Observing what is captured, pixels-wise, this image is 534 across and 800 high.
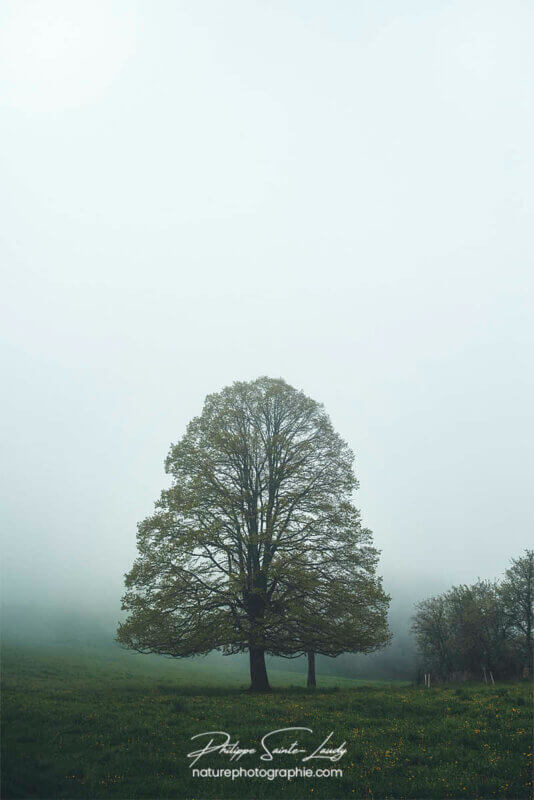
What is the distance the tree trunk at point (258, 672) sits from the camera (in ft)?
61.3

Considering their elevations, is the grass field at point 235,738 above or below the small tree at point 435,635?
above

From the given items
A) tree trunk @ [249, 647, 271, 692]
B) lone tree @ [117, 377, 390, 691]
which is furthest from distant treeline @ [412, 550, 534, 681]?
lone tree @ [117, 377, 390, 691]

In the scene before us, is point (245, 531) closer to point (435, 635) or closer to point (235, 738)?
point (235, 738)

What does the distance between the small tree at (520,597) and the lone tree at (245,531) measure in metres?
28.6

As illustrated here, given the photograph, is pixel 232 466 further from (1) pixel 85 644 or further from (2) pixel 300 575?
(1) pixel 85 644

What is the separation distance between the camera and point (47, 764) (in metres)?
7.82

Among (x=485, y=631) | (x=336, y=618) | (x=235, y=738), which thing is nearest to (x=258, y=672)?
(x=336, y=618)

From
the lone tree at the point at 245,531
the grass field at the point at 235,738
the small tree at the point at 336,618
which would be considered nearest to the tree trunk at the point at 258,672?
the lone tree at the point at 245,531

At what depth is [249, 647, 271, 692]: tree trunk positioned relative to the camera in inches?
735

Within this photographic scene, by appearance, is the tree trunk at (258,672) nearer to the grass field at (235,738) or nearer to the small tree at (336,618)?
the small tree at (336,618)

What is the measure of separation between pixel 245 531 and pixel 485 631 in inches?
1233

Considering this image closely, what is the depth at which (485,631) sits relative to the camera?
38.1 m

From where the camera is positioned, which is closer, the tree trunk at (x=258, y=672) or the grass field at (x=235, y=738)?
the grass field at (x=235, y=738)

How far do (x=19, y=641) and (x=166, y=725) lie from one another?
735 cm
